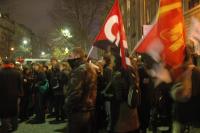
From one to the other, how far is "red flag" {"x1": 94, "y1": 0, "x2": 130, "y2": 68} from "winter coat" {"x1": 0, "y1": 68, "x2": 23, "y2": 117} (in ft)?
8.32

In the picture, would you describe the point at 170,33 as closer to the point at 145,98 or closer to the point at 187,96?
the point at 187,96

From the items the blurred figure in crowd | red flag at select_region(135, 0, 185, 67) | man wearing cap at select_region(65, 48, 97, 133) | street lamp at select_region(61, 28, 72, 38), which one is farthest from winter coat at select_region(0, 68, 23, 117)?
street lamp at select_region(61, 28, 72, 38)

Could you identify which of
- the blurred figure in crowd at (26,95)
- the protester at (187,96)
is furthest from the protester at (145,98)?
the blurred figure in crowd at (26,95)

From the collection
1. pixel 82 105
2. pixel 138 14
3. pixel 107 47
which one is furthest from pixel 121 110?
pixel 138 14

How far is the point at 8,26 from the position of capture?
328ft

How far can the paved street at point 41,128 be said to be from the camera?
13123 millimetres

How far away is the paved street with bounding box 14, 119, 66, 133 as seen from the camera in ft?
43.1

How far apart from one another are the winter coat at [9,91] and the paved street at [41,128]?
2843 millimetres

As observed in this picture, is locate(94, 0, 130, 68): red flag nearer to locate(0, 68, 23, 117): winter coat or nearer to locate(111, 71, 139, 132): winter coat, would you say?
locate(111, 71, 139, 132): winter coat

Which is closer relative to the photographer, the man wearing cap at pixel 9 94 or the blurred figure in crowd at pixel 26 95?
the man wearing cap at pixel 9 94

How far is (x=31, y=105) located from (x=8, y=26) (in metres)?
86.0

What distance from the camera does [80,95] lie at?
23.3ft

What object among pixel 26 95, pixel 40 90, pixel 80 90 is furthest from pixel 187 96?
pixel 26 95

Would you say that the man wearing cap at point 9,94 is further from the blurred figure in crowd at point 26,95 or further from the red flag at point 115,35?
the blurred figure in crowd at point 26,95
